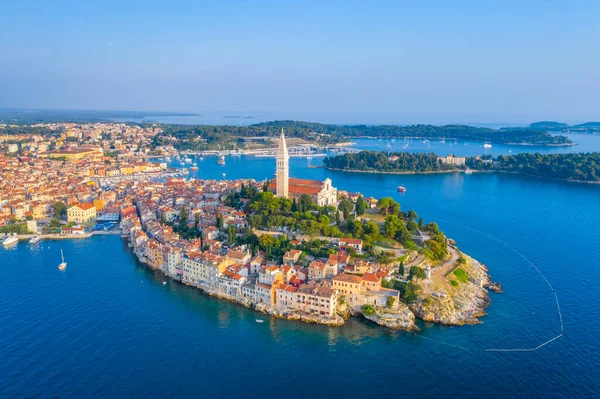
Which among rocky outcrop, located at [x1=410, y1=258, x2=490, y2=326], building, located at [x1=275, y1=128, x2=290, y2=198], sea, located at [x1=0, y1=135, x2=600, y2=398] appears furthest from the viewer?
building, located at [x1=275, y1=128, x2=290, y2=198]

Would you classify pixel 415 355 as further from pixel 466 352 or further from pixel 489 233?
pixel 489 233

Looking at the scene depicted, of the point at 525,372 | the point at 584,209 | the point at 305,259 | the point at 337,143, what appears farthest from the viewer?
the point at 337,143

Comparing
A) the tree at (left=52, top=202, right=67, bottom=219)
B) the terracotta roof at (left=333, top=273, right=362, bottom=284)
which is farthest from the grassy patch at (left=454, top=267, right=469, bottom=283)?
the tree at (left=52, top=202, right=67, bottom=219)

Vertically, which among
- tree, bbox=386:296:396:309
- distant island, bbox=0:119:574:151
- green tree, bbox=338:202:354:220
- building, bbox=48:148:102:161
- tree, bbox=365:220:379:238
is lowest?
tree, bbox=386:296:396:309

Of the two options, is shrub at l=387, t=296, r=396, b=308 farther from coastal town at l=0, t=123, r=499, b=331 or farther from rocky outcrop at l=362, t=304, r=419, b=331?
rocky outcrop at l=362, t=304, r=419, b=331

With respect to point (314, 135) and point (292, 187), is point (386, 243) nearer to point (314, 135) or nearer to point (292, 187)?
point (292, 187)

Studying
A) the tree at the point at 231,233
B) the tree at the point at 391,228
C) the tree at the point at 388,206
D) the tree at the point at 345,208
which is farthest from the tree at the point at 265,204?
the tree at the point at 391,228

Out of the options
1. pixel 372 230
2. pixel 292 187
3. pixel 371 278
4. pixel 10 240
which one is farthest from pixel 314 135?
pixel 371 278

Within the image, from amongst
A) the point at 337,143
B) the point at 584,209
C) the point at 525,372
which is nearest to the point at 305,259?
the point at 525,372
